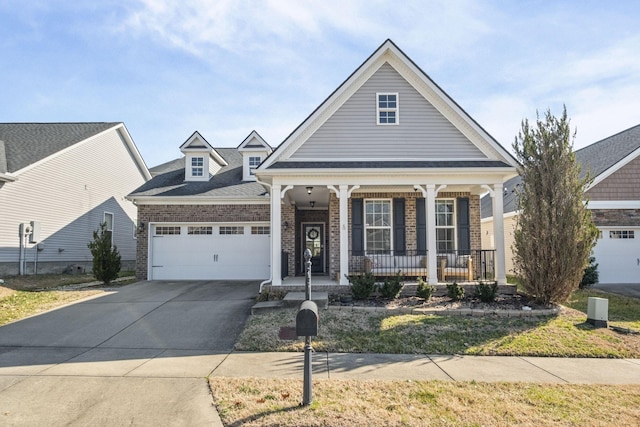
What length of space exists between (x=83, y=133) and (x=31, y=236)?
5.83 metres

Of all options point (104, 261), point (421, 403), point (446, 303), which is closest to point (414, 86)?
point (446, 303)

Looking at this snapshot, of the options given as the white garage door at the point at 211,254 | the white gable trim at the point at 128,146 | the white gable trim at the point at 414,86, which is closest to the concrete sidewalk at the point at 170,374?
the white gable trim at the point at 414,86

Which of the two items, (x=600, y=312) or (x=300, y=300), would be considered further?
(x=300, y=300)

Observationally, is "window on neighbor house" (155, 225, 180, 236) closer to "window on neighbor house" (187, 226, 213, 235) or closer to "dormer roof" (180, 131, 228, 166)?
"window on neighbor house" (187, 226, 213, 235)

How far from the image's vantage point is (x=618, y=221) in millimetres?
14555

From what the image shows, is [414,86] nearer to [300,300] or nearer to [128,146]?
[300,300]

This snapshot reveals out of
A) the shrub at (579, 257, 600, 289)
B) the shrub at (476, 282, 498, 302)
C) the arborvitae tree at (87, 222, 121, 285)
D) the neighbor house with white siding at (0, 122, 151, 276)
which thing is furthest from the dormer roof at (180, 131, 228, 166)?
the shrub at (579, 257, 600, 289)

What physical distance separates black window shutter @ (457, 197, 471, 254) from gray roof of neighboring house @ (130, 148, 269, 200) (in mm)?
7111

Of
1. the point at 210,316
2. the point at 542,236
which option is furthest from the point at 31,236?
the point at 542,236

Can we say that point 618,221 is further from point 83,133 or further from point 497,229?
point 83,133

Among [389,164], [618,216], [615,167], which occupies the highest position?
[615,167]

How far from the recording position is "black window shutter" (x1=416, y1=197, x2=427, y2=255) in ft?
39.8

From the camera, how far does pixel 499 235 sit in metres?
10.3

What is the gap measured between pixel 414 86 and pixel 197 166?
9540 millimetres
